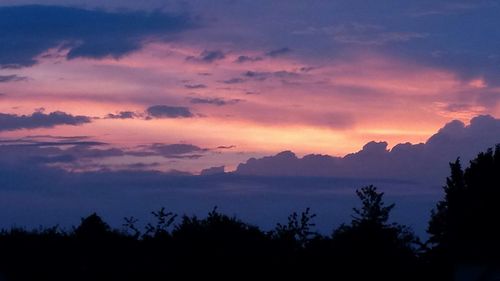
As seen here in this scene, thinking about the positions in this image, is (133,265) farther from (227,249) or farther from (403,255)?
(403,255)

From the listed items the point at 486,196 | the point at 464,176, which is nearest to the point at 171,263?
the point at 486,196

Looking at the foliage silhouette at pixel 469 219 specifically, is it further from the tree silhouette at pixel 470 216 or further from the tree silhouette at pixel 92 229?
the tree silhouette at pixel 92 229

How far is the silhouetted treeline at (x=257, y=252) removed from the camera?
39000mm

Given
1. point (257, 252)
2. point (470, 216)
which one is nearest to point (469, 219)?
point (470, 216)

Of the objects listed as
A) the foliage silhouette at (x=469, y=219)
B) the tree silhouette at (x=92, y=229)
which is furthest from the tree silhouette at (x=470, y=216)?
the tree silhouette at (x=92, y=229)

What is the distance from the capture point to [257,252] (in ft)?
130

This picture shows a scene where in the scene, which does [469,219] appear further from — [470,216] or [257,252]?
[257,252]

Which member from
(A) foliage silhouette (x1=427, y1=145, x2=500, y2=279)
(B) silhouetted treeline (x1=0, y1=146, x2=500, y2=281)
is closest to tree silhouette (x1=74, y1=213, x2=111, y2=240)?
(B) silhouetted treeline (x1=0, y1=146, x2=500, y2=281)

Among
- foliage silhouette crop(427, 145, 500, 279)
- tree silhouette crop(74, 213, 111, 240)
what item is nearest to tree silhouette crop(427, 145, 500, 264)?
foliage silhouette crop(427, 145, 500, 279)

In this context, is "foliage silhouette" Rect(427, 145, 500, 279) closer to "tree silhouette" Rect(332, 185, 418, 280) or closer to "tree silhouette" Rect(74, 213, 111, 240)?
"tree silhouette" Rect(332, 185, 418, 280)

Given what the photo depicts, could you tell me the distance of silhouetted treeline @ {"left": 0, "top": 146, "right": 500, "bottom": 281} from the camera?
39.0 meters

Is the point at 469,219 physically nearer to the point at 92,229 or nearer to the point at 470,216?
the point at 470,216

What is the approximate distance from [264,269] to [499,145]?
773 inches

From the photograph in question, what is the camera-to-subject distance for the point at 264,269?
39250 millimetres
